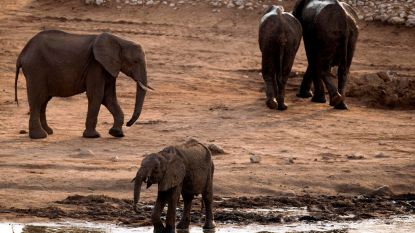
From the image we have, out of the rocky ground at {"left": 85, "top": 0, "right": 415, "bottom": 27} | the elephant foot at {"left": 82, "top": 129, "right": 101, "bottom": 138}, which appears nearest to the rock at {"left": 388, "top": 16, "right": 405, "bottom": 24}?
the rocky ground at {"left": 85, "top": 0, "right": 415, "bottom": 27}

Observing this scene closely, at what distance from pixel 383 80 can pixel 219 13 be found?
17.6 feet

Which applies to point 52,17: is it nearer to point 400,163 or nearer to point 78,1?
point 78,1

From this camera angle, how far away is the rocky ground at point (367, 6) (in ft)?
84.9

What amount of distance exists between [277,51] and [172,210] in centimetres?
796

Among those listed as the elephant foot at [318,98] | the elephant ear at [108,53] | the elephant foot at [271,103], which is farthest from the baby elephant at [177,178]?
the elephant foot at [318,98]

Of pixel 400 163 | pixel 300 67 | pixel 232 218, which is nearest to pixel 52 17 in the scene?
pixel 300 67

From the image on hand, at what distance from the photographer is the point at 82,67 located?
1756 centimetres

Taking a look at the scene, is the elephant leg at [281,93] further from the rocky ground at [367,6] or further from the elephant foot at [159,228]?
the elephant foot at [159,228]

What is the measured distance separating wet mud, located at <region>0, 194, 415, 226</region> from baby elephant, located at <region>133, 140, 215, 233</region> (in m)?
0.60

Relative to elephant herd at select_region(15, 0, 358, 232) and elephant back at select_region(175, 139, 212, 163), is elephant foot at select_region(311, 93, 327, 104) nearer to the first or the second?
elephant herd at select_region(15, 0, 358, 232)

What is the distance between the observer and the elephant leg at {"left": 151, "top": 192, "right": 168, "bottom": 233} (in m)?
12.2

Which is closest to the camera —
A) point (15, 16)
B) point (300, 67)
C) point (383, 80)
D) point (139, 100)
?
point (139, 100)

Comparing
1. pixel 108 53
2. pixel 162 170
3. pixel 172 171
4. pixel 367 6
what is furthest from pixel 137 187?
pixel 367 6

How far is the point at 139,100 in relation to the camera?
17469 mm
